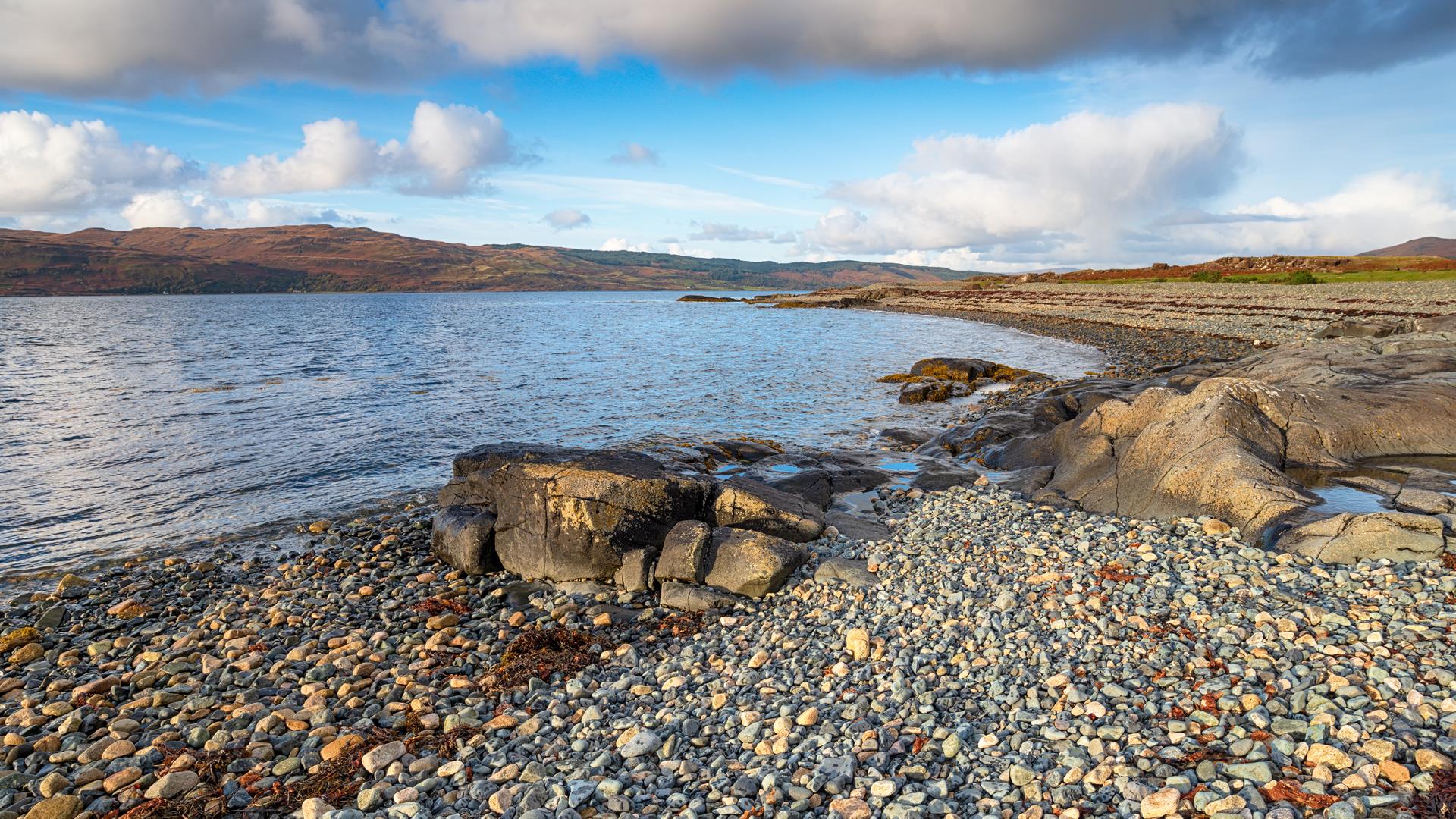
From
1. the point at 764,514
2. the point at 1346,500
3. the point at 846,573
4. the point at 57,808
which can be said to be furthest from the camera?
the point at 764,514

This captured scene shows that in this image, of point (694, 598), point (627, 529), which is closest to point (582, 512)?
point (627, 529)

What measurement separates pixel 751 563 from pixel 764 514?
2230 millimetres

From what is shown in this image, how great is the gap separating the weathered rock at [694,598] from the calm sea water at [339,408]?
11.2 m

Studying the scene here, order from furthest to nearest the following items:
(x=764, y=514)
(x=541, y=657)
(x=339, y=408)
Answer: (x=339, y=408)
(x=764, y=514)
(x=541, y=657)

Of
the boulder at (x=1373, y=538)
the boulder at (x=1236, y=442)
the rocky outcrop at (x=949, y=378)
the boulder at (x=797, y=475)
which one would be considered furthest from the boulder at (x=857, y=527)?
the rocky outcrop at (x=949, y=378)

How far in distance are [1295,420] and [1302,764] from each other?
1265 centimetres

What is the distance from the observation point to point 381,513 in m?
18.0

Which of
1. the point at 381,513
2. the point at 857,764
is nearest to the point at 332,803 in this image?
the point at 857,764

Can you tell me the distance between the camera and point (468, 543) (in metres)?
13.8

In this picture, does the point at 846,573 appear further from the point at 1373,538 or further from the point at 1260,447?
the point at 1260,447

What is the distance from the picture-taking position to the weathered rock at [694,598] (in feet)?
38.5

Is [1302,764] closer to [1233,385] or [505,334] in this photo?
[1233,385]

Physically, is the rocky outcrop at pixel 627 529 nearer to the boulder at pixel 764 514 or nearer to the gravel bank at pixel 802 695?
the boulder at pixel 764 514

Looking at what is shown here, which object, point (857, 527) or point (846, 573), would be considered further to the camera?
point (857, 527)
